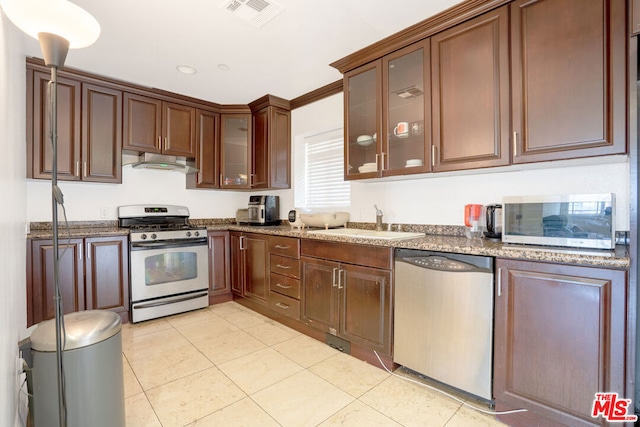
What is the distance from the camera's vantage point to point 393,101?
7.68ft

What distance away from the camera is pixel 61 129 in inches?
111

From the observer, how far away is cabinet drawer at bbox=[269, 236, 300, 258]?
8.72 feet

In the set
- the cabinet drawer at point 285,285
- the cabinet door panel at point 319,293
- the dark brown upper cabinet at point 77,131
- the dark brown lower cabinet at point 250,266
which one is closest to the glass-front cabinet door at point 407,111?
the cabinet door panel at point 319,293

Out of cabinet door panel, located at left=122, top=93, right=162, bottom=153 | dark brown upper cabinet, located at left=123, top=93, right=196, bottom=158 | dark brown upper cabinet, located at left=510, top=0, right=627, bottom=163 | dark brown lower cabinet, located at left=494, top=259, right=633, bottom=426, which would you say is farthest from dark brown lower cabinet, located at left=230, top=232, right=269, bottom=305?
dark brown upper cabinet, located at left=510, top=0, right=627, bottom=163

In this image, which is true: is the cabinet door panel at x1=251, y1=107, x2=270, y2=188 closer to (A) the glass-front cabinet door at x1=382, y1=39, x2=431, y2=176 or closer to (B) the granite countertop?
(B) the granite countertop

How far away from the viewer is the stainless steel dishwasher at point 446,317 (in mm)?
1590

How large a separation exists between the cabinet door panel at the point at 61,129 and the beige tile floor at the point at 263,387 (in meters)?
1.69

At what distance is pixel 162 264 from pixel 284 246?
4.50ft

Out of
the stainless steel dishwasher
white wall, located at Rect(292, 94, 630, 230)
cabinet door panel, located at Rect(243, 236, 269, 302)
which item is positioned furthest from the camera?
cabinet door panel, located at Rect(243, 236, 269, 302)

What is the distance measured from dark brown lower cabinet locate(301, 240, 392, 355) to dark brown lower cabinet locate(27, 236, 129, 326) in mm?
1834

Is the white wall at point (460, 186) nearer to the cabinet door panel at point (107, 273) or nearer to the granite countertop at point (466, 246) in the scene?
the granite countertop at point (466, 246)

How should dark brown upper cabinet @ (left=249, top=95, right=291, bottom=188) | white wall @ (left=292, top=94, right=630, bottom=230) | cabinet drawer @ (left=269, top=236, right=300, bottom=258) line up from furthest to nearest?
dark brown upper cabinet @ (left=249, top=95, right=291, bottom=188) → cabinet drawer @ (left=269, top=236, right=300, bottom=258) → white wall @ (left=292, top=94, right=630, bottom=230)

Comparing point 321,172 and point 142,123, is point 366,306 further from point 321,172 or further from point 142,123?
point 142,123

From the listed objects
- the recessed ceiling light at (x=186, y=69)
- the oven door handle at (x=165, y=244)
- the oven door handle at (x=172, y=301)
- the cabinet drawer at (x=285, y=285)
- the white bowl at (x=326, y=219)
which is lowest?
the oven door handle at (x=172, y=301)
